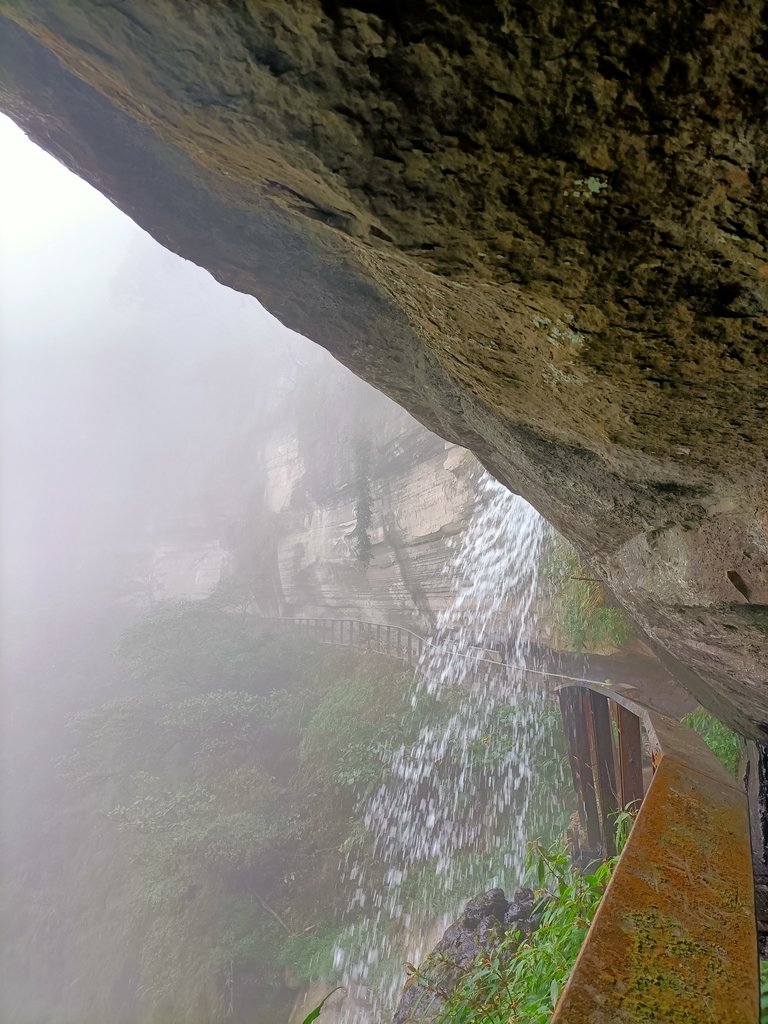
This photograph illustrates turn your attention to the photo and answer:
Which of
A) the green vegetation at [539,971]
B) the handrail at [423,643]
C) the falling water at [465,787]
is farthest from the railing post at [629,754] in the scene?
the falling water at [465,787]

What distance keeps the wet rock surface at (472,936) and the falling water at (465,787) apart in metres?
3.23

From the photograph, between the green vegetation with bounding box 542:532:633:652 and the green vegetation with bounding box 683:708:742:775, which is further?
the green vegetation with bounding box 542:532:633:652

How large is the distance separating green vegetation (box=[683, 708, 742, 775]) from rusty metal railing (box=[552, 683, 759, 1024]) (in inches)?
140

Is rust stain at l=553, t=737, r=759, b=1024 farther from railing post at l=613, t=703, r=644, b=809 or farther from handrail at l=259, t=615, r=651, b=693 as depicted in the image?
handrail at l=259, t=615, r=651, b=693

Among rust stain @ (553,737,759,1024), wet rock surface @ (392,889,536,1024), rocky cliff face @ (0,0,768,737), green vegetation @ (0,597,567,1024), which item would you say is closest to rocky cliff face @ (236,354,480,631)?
green vegetation @ (0,597,567,1024)

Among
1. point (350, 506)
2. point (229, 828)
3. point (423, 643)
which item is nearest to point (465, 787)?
point (423, 643)

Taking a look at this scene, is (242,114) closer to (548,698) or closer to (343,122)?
(343,122)

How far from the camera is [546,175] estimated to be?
1.00 meters

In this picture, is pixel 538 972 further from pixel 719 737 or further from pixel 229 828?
pixel 229 828

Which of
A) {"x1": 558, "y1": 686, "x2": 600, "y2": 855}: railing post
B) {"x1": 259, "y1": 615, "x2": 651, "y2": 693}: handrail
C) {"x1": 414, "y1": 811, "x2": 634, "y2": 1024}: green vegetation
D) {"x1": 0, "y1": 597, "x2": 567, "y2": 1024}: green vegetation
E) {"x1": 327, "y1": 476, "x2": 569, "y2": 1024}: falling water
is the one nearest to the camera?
{"x1": 414, "y1": 811, "x2": 634, "y2": 1024}: green vegetation

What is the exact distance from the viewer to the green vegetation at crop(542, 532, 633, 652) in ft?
21.4

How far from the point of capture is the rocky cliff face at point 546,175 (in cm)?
86

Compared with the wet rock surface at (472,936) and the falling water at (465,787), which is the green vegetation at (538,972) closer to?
the wet rock surface at (472,936)

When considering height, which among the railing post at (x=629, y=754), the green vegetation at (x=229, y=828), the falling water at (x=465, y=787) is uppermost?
the railing post at (x=629, y=754)
